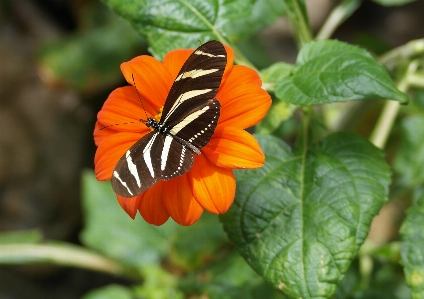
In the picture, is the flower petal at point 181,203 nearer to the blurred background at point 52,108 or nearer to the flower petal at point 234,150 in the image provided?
the flower petal at point 234,150

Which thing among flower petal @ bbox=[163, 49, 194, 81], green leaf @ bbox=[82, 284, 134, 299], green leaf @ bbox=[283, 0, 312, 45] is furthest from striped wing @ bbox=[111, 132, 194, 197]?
green leaf @ bbox=[82, 284, 134, 299]

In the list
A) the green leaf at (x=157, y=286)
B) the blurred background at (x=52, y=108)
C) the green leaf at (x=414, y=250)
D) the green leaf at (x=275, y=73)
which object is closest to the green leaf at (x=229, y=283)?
the green leaf at (x=157, y=286)

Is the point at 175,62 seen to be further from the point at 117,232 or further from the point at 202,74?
the point at 117,232

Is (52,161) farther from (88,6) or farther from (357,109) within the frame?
(357,109)

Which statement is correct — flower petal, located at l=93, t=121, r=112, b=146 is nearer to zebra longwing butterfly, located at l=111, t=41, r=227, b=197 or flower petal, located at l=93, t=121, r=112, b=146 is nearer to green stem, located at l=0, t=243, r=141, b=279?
zebra longwing butterfly, located at l=111, t=41, r=227, b=197

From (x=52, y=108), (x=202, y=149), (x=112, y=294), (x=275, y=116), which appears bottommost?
(x=112, y=294)

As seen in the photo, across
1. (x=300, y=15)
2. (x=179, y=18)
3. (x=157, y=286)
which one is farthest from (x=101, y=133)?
(x=157, y=286)
